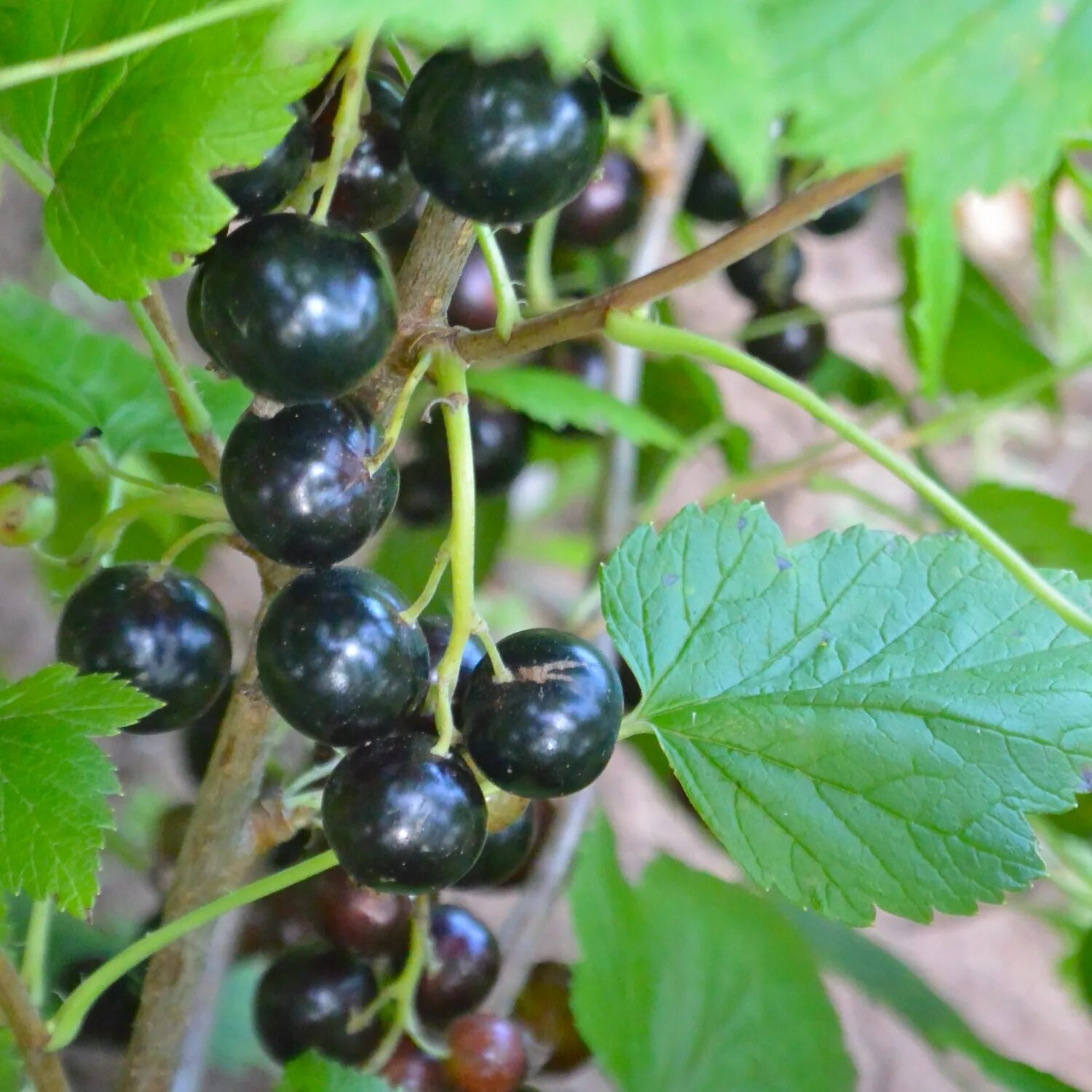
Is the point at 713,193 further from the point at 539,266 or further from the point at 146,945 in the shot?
the point at 146,945

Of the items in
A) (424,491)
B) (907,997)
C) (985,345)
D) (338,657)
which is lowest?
(907,997)

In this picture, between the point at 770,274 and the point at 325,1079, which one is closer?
the point at 325,1079

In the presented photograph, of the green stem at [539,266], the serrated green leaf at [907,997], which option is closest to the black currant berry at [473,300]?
the green stem at [539,266]

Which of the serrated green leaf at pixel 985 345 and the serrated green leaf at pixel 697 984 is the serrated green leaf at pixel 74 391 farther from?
the serrated green leaf at pixel 985 345

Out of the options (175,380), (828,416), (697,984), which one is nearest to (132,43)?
(175,380)

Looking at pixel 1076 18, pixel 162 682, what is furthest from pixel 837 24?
pixel 162 682

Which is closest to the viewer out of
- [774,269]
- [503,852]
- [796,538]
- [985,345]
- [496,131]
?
[496,131]

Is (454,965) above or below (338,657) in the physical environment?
below

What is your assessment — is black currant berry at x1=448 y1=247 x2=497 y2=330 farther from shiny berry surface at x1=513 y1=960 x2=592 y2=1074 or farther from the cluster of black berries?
shiny berry surface at x1=513 y1=960 x2=592 y2=1074

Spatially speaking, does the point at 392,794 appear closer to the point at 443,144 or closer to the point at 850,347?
the point at 443,144
